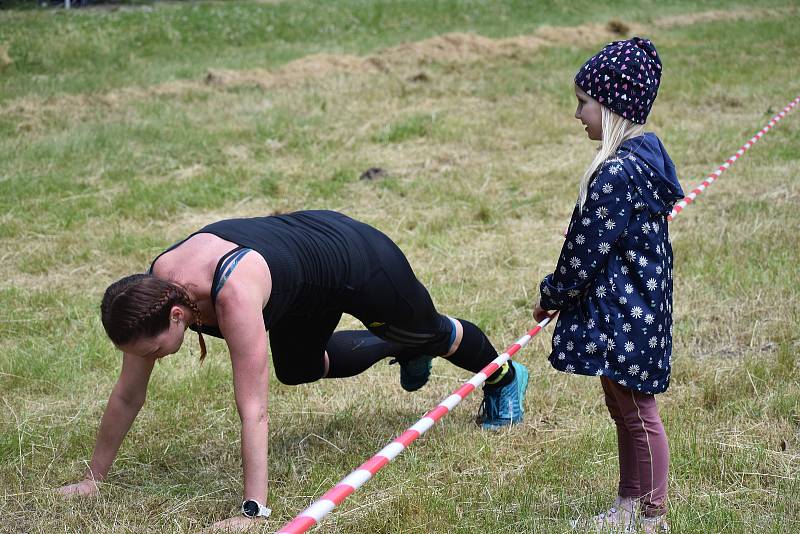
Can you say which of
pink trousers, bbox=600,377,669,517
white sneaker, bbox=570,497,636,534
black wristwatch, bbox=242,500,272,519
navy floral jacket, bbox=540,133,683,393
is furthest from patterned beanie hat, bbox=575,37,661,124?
black wristwatch, bbox=242,500,272,519

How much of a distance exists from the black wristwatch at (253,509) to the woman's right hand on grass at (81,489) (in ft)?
2.58

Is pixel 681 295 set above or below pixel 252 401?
below

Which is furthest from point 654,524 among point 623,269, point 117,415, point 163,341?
point 117,415

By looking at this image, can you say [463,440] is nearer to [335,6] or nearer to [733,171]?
[733,171]

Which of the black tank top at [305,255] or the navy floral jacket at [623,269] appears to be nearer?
the navy floral jacket at [623,269]

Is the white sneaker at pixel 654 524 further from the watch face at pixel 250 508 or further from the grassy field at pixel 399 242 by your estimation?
the watch face at pixel 250 508

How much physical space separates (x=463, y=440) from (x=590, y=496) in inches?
31.4

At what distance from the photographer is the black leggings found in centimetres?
374

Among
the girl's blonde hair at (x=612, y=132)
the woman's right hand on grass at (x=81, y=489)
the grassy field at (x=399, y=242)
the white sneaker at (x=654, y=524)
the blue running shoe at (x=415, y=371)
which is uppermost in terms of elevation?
the girl's blonde hair at (x=612, y=132)

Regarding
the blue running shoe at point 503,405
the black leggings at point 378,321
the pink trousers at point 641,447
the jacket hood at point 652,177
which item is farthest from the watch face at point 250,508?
the jacket hood at point 652,177

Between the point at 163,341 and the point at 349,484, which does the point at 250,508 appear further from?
the point at 349,484

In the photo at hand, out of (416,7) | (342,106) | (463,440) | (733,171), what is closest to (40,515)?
(463,440)

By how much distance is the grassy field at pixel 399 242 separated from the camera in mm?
3805

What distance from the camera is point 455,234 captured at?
749cm
